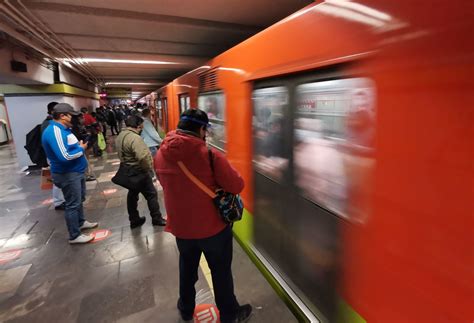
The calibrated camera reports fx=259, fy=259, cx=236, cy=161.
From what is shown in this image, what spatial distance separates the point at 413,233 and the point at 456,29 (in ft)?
2.50

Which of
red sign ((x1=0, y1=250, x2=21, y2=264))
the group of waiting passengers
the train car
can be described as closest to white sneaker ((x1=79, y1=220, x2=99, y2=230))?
red sign ((x1=0, y1=250, x2=21, y2=264))

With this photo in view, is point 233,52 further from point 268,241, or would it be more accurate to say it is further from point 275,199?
point 268,241

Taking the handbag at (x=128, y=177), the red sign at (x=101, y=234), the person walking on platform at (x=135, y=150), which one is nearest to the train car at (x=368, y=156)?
the person walking on platform at (x=135, y=150)

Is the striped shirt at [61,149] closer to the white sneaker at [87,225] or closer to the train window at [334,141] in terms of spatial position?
the white sneaker at [87,225]

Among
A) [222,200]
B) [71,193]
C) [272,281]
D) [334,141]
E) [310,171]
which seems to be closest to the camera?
[334,141]

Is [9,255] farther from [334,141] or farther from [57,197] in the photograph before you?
[334,141]

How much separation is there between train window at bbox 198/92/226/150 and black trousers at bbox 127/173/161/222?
3.52 ft

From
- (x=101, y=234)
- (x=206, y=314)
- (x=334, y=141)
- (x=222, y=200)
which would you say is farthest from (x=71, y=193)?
(x=334, y=141)

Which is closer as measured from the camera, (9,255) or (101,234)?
(9,255)

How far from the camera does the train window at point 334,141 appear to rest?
1.29 m

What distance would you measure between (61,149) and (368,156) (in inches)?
120

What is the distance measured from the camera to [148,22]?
369 cm

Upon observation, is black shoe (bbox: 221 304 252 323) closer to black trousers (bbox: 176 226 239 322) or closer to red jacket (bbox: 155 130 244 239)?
black trousers (bbox: 176 226 239 322)

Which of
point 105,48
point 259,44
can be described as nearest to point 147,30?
point 105,48
